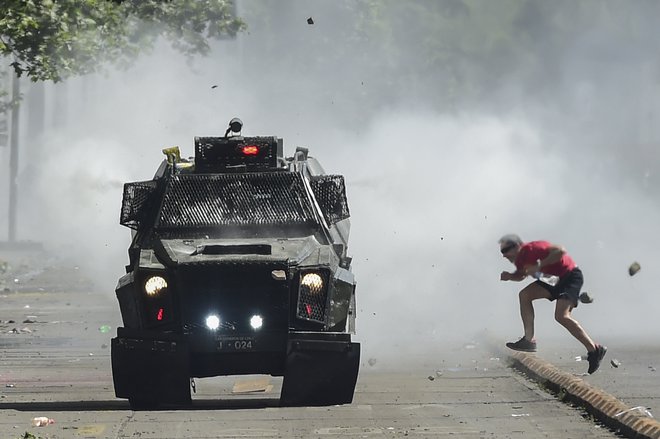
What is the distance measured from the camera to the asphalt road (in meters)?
13.4

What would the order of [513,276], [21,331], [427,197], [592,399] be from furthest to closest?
1. [427,197]
2. [21,331]
3. [592,399]
4. [513,276]

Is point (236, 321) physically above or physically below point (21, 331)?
above

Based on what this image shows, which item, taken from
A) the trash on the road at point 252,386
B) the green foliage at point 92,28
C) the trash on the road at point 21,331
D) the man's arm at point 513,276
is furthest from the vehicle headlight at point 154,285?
→ the trash on the road at point 21,331

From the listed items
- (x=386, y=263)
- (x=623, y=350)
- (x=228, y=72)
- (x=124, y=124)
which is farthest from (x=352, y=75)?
(x=623, y=350)

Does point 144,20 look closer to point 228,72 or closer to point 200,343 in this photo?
point 200,343

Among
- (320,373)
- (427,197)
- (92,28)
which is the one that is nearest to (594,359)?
(320,373)

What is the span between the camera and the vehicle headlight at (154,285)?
1363cm

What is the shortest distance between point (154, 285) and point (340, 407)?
90.6 inches

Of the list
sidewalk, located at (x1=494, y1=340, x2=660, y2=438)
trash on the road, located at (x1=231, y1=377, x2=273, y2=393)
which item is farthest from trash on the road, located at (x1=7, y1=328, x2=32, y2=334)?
trash on the road, located at (x1=231, y1=377, x2=273, y2=393)

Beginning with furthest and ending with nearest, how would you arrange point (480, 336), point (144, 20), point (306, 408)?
point (144, 20)
point (480, 336)
point (306, 408)

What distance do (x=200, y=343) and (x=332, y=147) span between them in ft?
58.8

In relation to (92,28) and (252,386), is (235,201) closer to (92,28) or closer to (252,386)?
(252,386)

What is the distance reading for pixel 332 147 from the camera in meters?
31.3

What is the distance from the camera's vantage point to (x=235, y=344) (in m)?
13.6
